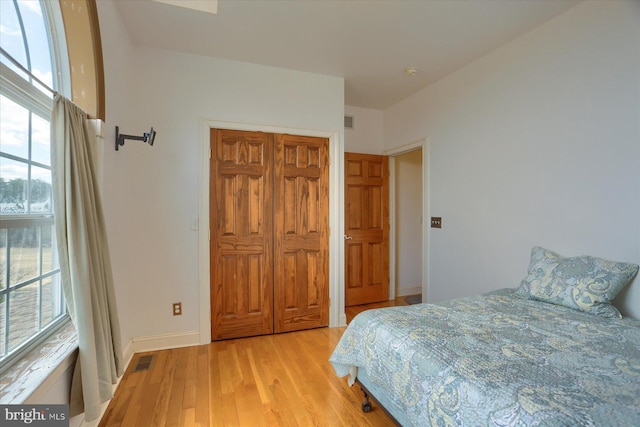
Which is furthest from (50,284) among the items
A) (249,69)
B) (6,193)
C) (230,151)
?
(249,69)

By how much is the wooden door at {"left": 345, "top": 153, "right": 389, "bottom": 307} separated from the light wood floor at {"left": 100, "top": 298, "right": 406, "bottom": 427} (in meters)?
1.28

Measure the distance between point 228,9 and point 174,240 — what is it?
196cm

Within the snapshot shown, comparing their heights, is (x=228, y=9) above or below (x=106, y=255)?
above

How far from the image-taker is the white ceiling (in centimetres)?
207

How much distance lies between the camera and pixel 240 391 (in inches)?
78.9

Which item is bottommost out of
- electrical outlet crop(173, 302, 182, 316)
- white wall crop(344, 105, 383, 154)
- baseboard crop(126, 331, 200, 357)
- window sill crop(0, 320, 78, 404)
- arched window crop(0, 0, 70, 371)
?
baseboard crop(126, 331, 200, 357)

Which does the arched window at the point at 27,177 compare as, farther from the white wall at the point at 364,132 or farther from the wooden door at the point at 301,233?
the white wall at the point at 364,132

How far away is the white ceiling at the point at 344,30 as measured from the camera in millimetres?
2068

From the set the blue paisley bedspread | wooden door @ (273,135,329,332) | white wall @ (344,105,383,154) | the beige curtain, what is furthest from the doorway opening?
the beige curtain

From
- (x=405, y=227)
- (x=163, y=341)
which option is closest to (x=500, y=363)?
(x=163, y=341)

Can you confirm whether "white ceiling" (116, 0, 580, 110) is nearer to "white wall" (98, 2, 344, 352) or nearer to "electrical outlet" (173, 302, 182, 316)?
"white wall" (98, 2, 344, 352)

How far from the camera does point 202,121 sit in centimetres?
274

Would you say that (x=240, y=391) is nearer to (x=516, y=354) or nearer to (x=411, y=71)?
(x=516, y=354)

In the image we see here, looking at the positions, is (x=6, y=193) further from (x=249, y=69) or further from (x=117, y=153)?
(x=249, y=69)
